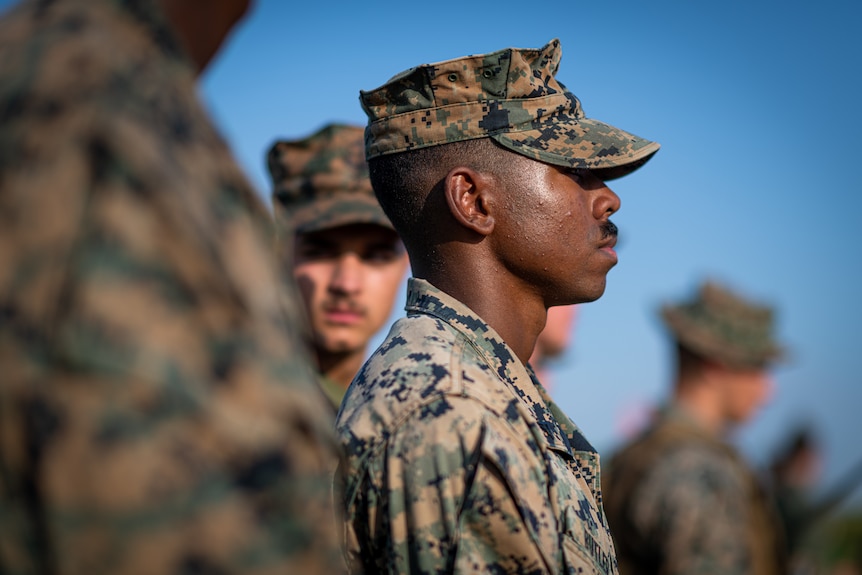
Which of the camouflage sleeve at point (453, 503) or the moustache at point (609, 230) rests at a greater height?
the moustache at point (609, 230)

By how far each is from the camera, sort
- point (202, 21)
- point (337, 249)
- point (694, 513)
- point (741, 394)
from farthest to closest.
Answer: point (741, 394) < point (694, 513) < point (337, 249) < point (202, 21)

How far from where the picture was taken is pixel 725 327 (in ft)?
27.9

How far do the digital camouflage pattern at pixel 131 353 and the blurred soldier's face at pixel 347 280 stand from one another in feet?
12.1

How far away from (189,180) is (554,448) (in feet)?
5.87

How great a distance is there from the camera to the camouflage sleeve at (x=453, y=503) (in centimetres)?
264

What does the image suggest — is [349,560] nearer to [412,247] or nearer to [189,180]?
[412,247]

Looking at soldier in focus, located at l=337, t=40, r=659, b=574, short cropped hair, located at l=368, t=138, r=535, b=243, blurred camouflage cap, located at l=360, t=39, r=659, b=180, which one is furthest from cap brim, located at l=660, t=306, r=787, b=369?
short cropped hair, located at l=368, t=138, r=535, b=243

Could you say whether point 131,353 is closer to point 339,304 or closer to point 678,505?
point 339,304

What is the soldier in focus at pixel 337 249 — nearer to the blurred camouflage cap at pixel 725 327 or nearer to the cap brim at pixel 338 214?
the cap brim at pixel 338 214

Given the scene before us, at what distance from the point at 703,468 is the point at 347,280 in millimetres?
2755

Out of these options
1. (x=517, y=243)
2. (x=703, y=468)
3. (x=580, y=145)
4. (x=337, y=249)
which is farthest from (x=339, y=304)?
(x=703, y=468)

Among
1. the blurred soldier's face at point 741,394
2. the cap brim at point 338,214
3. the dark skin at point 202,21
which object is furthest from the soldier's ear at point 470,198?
the blurred soldier's face at point 741,394

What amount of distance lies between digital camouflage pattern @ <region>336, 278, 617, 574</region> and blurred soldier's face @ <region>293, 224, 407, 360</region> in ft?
7.23

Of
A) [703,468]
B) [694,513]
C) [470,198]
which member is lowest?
[694,513]
